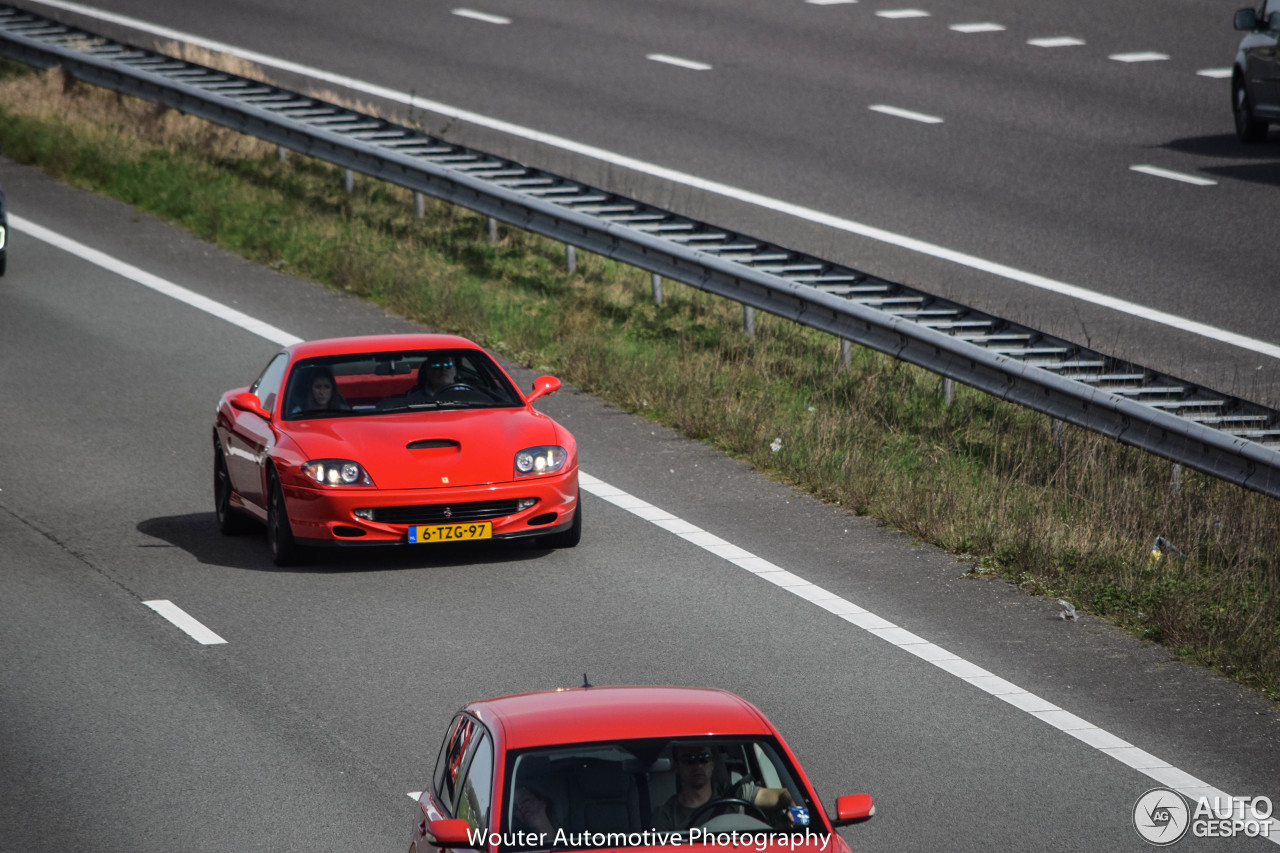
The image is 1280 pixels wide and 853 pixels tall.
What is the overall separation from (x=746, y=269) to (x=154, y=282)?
718 centimetres

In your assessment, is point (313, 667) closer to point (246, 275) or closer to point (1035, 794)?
point (1035, 794)

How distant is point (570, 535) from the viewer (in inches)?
489

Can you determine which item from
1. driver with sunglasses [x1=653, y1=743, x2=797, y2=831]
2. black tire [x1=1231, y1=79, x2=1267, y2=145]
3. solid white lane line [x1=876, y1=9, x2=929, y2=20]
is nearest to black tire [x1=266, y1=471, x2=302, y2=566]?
driver with sunglasses [x1=653, y1=743, x2=797, y2=831]

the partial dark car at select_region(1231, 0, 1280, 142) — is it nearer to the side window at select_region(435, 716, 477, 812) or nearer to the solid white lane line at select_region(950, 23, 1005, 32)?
the solid white lane line at select_region(950, 23, 1005, 32)

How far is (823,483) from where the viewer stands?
13.7 meters

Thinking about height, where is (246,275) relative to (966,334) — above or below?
below

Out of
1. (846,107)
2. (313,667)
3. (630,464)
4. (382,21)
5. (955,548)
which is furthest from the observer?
(382,21)

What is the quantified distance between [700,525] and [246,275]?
387 inches

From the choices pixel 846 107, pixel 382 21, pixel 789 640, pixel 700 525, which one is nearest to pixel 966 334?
pixel 700 525

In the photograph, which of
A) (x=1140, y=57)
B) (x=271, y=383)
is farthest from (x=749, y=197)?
(x=271, y=383)

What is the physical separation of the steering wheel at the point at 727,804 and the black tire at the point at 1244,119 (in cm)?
2070

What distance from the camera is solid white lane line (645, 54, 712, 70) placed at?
31.3m

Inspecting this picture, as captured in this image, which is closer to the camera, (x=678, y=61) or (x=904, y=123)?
(x=904, y=123)

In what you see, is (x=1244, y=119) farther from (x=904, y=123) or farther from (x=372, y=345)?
(x=372, y=345)
